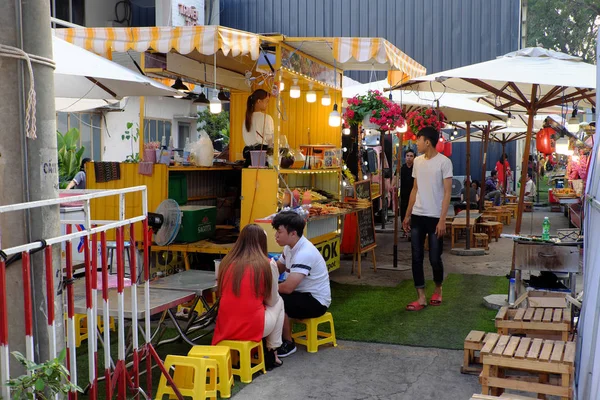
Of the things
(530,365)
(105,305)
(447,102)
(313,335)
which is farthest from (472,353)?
(447,102)

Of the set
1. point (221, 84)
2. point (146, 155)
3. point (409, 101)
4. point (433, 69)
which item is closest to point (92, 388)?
point (146, 155)

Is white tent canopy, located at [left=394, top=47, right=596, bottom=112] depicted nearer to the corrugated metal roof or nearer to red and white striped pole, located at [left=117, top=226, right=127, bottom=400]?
red and white striped pole, located at [left=117, top=226, right=127, bottom=400]

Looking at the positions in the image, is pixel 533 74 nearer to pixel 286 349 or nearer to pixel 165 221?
pixel 286 349

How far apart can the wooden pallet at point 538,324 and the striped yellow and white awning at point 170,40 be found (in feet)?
13.3

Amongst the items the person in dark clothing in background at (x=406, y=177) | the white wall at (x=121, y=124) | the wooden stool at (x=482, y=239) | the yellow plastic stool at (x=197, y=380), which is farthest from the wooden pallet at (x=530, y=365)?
the white wall at (x=121, y=124)

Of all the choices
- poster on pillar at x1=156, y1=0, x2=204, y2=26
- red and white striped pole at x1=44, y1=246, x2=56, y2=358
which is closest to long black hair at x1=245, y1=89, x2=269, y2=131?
red and white striped pole at x1=44, y1=246, x2=56, y2=358

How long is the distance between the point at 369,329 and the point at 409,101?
6251 mm

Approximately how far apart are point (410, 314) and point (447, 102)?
5399 mm

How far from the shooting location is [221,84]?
10.7 m

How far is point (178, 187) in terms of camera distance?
861 cm

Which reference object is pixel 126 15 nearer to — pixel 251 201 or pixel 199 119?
pixel 199 119

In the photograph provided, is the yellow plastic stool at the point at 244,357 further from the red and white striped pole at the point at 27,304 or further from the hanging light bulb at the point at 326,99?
the hanging light bulb at the point at 326,99

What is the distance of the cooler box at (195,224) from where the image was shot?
827cm

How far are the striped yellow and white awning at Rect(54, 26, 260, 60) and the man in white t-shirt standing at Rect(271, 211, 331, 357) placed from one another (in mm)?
2318
